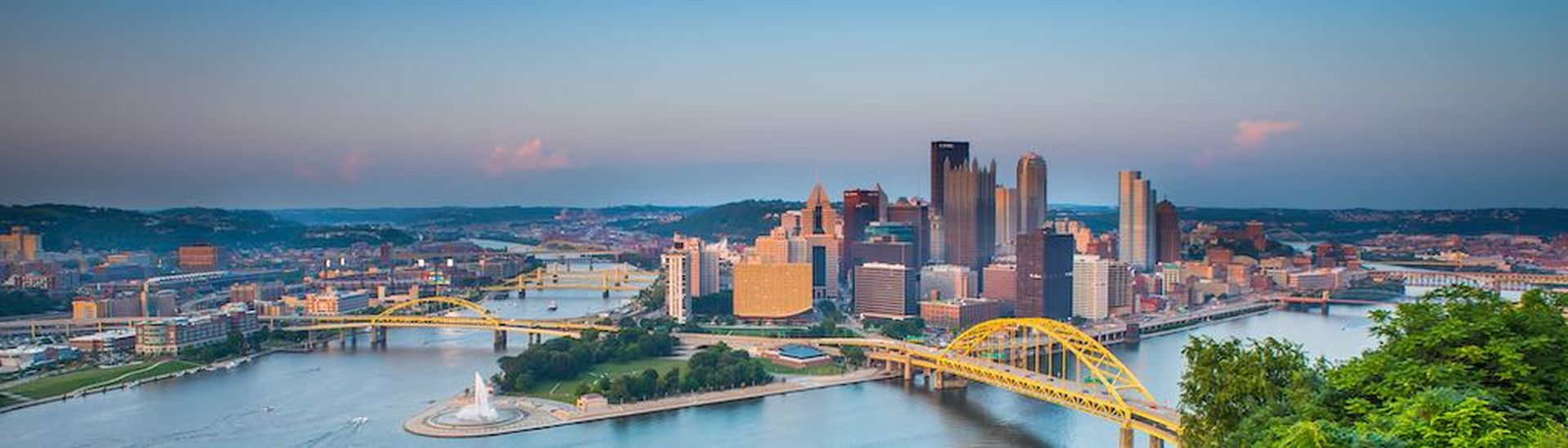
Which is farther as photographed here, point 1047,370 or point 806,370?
point 1047,370

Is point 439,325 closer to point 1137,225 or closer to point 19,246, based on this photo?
point 19,246

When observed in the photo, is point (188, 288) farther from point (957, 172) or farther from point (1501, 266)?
point (1501, 266)

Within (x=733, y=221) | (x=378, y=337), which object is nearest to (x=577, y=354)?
(x=378, y=337)

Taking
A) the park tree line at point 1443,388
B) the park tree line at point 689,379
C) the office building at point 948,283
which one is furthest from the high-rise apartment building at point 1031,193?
the park tree line at point 1443,388

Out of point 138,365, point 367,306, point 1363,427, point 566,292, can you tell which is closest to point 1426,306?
point 1363,427

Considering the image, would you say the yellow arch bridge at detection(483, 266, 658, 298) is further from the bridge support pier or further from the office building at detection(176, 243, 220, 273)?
the bridge support pier
